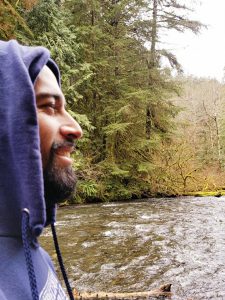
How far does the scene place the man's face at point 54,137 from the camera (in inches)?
49.7

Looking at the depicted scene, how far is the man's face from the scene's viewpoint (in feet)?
4.14

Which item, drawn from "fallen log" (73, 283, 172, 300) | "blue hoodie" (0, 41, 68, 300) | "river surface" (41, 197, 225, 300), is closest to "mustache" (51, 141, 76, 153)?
"blue hoodie" (0, 41, 68, 300)

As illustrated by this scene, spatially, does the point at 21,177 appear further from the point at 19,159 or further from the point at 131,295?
Result: the point at 131,295

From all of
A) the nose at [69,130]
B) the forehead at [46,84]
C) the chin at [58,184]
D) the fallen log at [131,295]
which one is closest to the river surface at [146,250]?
the fallen log at [131,295]

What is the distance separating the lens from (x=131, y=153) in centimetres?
1789

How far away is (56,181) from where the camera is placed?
4.23 feet

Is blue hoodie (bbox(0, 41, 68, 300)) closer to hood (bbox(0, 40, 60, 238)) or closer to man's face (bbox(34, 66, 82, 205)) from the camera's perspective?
hood (bbox(0, 40, 60, 238))

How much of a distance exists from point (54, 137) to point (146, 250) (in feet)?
20.3

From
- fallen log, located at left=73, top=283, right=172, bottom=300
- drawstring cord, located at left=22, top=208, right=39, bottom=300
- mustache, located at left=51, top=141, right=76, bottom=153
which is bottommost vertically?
fallen log, located at left=73, top=283, right=172, bottom=300

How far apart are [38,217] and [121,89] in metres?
17.6

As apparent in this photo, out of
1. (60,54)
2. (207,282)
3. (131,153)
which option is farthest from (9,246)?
(131,153)

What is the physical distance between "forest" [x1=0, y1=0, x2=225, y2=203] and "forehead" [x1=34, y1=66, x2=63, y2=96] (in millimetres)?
14228

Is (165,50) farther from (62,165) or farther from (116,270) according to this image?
(62,165)

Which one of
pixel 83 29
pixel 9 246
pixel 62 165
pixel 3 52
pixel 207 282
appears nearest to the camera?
pixel 9 246
